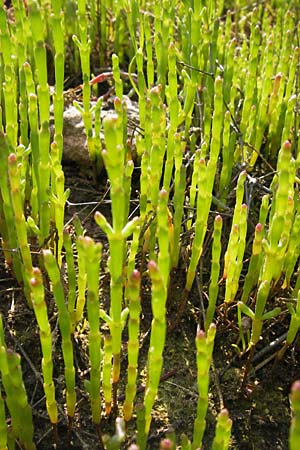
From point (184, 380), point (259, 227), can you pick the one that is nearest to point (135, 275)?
point (259, 227)

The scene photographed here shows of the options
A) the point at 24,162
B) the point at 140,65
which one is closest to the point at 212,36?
the point at 140,65

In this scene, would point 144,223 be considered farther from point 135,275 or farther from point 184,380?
point 135,275

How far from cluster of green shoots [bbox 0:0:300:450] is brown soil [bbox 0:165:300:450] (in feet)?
0.12

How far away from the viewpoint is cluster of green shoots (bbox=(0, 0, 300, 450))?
839mm

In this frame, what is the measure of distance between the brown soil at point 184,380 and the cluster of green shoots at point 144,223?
0.04 metres

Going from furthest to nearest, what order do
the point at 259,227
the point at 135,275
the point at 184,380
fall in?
the point at 184,380, the point at 259,227, the point at 135,275

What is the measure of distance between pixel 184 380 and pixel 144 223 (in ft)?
1.15

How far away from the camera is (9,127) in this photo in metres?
1.21

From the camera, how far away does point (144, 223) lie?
4.24 feet

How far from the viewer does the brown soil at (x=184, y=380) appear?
3.64 ft

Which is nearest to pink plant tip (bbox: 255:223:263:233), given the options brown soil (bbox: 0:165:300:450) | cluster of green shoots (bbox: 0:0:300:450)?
cluster of green shoots (bbox: 0:0:300:450)

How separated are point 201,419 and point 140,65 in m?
0.99

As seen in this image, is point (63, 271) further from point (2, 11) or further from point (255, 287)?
point (2, 11)

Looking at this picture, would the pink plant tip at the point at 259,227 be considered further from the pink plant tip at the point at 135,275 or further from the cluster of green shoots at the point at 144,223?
the pink plant tip at the point at 135,275
